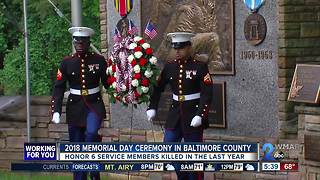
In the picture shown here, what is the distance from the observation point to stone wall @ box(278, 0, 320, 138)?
12398 millimetres

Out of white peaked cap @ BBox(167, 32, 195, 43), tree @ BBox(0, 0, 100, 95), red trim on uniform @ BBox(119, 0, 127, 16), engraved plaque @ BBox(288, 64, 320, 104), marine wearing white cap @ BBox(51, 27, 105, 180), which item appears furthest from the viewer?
tree @ BBox(0, 0, 100, 95)

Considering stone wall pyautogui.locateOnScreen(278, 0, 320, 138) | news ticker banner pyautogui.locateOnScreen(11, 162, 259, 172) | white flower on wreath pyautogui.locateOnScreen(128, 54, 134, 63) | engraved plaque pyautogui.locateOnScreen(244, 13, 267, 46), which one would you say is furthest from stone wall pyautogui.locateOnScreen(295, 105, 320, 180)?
white flower on wreath pyautogui.locateOnScreen(128, 54, 134, 63)

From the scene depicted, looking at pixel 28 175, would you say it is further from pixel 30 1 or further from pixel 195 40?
pixel 30 1

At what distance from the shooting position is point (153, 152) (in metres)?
10.7

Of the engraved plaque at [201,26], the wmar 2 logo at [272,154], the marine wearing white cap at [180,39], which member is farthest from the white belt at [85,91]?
the wmar 2 logo at [272,154]

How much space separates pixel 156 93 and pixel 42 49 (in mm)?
12310

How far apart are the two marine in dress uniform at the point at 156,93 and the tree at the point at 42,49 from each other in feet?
35.1

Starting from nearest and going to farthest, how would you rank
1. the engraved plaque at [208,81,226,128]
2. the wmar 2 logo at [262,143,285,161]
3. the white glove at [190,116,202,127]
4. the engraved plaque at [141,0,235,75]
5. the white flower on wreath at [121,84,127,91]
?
the wmar 2 logo at [262,143,285,161] → the white glove at [190,116,202,127] → the white flower on wreath at [121,84,127,91] → the engraved plaque at [141,0,235,75] → the engraved plaque at [208,81,226,128]

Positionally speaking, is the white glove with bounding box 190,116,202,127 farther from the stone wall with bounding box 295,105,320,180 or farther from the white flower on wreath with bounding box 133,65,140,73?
the stone wall with bounding box 295,105,320,180

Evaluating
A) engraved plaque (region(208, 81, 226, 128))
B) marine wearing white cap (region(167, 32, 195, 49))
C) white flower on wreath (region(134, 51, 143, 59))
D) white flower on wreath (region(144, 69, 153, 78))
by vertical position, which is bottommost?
engraved plaque (region(208, 81, 226, 128))

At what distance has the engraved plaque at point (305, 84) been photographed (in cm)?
1184

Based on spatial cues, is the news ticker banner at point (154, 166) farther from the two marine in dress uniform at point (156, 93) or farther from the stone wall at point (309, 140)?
the stone wall at point (309, 140)

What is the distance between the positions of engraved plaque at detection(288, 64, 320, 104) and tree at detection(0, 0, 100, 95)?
11.8 m

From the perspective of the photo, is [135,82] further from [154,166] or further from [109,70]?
[154,166]
